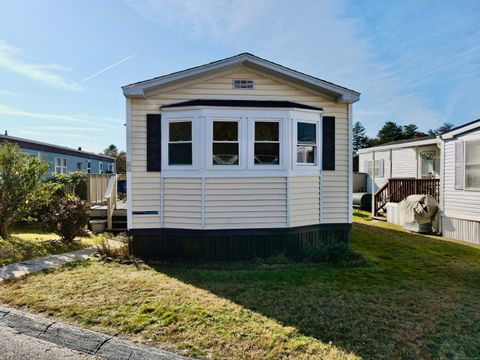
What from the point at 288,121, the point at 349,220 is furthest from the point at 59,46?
the point at 349,220

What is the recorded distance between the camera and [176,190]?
701cm

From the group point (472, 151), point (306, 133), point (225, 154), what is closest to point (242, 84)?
point (225, 154)

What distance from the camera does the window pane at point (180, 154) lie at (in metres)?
6.98

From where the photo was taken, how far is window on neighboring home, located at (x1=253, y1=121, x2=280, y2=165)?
7.00m

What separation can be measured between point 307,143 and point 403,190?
8484 millimetres

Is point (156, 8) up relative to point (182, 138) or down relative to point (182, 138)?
up

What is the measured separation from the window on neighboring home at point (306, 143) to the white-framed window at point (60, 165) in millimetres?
19909

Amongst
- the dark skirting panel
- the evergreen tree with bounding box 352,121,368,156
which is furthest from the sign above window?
the evergreen tree with bounding box 352,121,368,156

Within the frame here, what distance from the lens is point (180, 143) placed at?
7.02m

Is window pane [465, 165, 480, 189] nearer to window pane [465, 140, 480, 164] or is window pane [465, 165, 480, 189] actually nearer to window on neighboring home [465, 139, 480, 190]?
window on neighboring home [465, 139, 480, 190]

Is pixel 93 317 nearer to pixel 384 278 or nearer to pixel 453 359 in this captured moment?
pixel 453 359

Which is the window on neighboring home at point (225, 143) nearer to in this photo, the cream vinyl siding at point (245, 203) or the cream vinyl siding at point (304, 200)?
the cream vinyl siding at point (245, 203)

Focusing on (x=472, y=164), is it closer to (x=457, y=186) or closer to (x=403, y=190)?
(x=457, y=186)

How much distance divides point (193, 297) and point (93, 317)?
4.53ft
